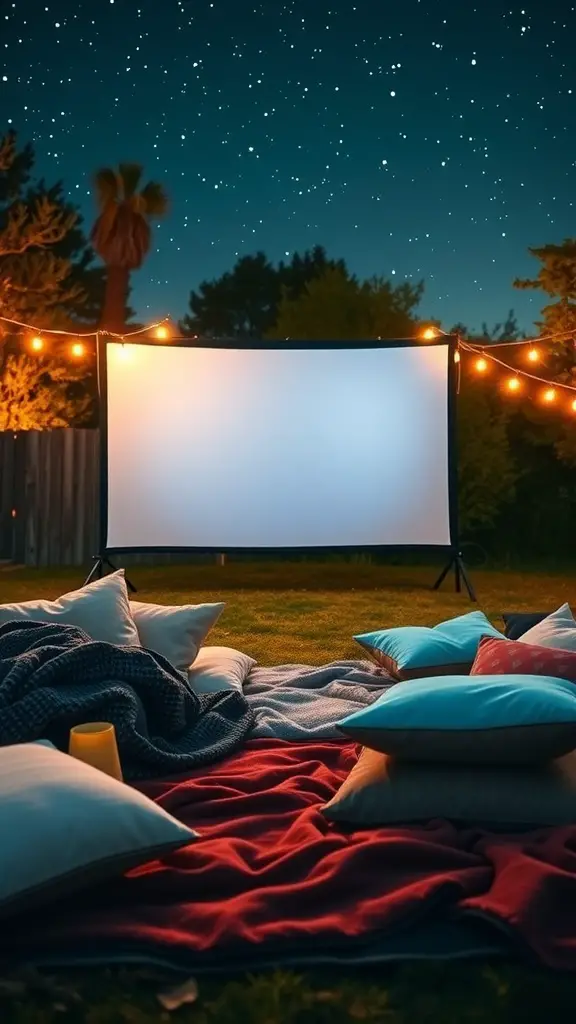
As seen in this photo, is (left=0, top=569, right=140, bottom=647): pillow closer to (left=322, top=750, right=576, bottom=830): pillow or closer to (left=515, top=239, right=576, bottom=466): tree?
(left=322, top=750, right=576, bottom=830): pillow

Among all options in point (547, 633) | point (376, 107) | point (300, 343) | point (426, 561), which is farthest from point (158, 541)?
point (376, 107)

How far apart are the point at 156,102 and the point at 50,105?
1.73m

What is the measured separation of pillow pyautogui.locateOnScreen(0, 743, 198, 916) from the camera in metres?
1.25

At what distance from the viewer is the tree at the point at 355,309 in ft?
30.7

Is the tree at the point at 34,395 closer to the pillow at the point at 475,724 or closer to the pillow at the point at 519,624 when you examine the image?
the pillow at the point at 519,624

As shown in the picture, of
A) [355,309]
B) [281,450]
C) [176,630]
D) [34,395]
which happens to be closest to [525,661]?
[176,630]

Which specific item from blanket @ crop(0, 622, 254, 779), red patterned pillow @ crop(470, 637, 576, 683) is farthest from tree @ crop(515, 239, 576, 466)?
blanket @ crop(0, 622, 254, 779)

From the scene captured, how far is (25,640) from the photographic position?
2248 millimetres

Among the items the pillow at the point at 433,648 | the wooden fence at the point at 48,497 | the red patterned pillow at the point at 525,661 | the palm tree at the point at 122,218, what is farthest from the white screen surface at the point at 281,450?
the palm tree at the point at 122,218

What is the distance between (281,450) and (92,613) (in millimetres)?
3968

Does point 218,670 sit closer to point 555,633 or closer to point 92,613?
point 92,613

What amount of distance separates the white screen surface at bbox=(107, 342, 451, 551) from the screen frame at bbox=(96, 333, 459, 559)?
0.14 ft

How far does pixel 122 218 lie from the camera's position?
440 inches

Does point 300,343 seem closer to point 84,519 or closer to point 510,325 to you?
point 84,519
